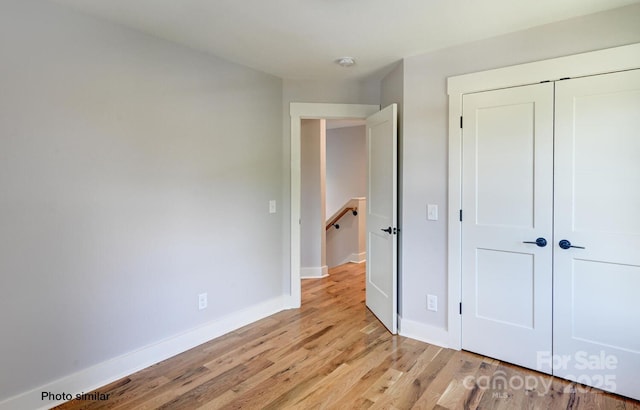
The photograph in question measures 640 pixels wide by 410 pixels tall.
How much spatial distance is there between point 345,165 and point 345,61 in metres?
4.18

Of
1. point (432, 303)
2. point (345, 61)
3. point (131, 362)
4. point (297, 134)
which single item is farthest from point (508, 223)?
point (131, 362)

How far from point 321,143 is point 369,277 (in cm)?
199

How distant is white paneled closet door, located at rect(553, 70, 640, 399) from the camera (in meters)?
2.03

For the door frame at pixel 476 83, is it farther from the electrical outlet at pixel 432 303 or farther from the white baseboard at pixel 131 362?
the white baseboard at pixel 131 362

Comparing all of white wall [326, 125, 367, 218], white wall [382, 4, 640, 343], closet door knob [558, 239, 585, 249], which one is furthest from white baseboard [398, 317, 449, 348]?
white wall [326, 125, 367, 218]

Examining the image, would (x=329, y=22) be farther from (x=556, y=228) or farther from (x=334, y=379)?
(x=334, y=379)

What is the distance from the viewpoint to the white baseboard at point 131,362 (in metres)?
1.92

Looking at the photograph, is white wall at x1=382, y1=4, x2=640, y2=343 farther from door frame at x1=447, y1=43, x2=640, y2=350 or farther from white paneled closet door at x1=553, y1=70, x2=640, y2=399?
white paneled closet door at x1=553, y1=70, x2=640, y2=399

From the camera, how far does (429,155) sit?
2750 mm

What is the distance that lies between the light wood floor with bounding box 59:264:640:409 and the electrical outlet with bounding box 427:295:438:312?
30 cm

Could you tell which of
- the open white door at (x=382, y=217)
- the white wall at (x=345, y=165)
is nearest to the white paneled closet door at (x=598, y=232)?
the open white door at (x=382, y=217)

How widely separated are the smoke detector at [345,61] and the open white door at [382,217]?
1.60ft

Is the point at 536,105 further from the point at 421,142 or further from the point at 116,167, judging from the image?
the point at 116,167

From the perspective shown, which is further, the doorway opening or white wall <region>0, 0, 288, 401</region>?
the doorway opening
